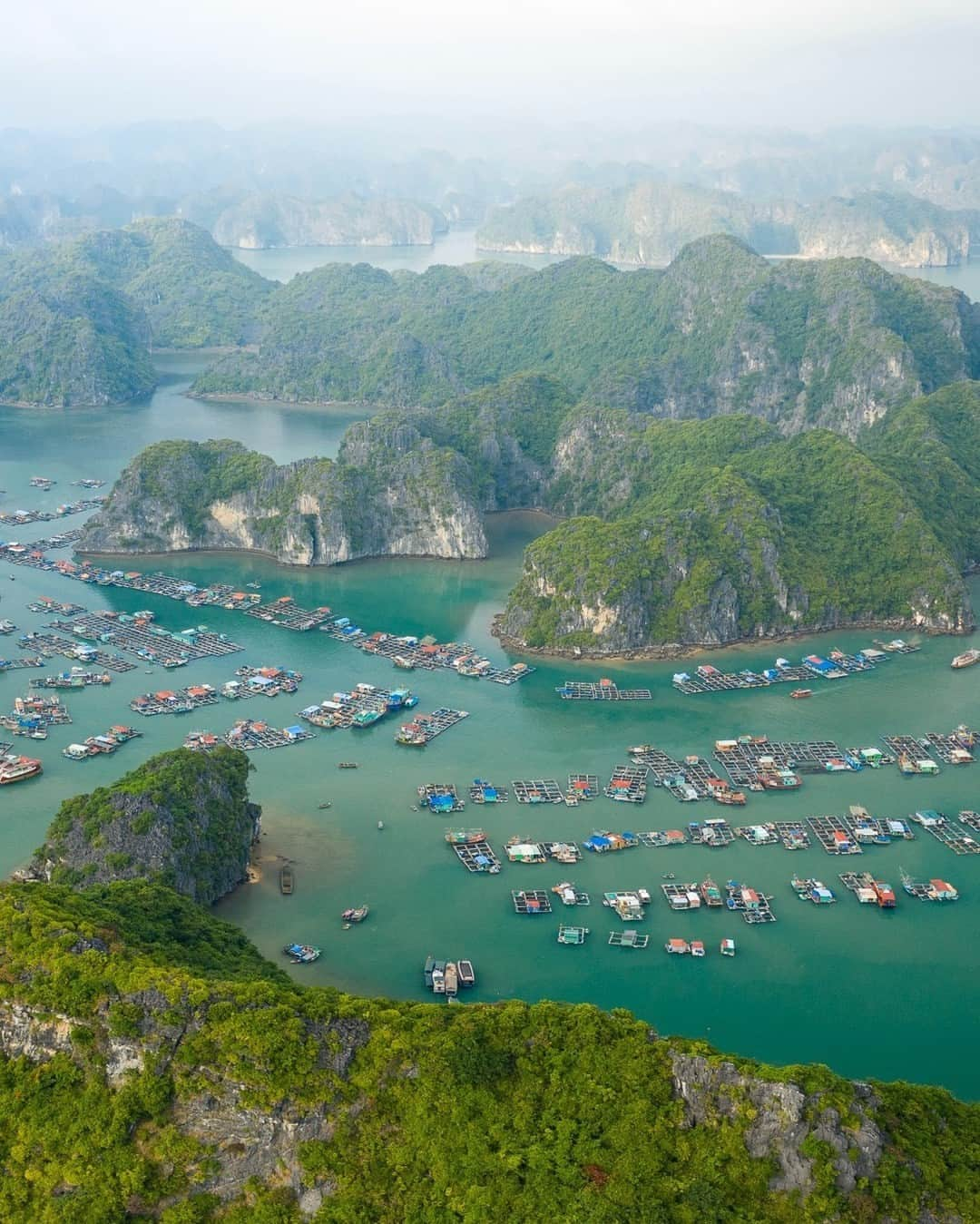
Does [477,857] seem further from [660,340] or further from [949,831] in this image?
[660,340]

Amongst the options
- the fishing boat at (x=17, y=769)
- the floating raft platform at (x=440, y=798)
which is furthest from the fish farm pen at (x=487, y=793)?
the fishing boat at (x=17, y=769)

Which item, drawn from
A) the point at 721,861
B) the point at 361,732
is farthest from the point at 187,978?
the point at 361,732

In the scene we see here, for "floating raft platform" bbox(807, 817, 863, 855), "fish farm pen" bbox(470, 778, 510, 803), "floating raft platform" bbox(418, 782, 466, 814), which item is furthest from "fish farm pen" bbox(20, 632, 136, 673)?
"floating raft platform" bbox(807, 817, 863, 855)

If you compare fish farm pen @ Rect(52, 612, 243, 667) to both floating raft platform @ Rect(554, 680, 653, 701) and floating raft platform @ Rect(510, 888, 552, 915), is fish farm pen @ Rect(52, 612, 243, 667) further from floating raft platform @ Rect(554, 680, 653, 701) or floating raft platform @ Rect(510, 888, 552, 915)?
floating raft platform @ Rect(510, 888, 552, 915)

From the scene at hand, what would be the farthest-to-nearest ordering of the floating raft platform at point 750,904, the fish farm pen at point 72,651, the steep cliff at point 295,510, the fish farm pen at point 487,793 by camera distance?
the steep cliff at point 295,510, the fish farm pen at point 72,651, the fish farm pen at point 487,793, the floating raft platform at point 750,904

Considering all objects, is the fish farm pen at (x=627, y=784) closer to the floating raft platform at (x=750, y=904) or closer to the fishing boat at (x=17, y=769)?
the floating raft platform at (x=750, y=904)


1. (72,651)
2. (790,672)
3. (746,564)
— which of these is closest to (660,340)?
(746,564)

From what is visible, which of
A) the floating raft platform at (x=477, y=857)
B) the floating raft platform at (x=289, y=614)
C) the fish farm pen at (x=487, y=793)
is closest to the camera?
the floating raft platform at (x=477, y=857)

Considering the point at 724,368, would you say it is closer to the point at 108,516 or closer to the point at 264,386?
the point at 264,386
